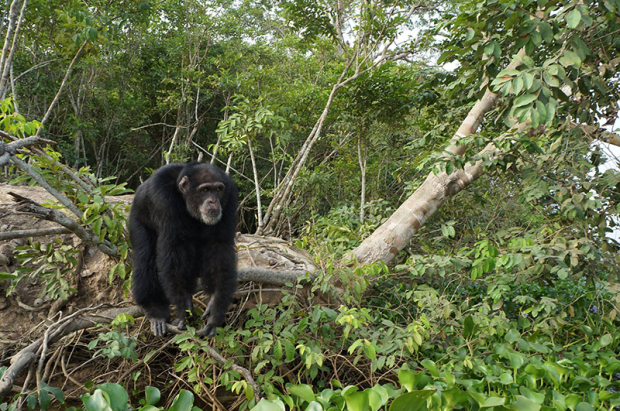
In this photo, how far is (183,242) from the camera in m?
3.33

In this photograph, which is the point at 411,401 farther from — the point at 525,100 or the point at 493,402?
the point at 525,100

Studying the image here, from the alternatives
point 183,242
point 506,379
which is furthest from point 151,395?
point 506,379

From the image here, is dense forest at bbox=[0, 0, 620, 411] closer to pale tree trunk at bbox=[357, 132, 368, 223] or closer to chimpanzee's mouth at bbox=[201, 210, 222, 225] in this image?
pale tree trunk at bbox=[357, 132, 368, 223]

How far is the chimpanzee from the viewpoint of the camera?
126 inches

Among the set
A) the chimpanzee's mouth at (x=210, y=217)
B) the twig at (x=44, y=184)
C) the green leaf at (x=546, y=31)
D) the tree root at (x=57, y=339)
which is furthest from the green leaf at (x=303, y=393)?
the green leaf at (x=546, y=31)

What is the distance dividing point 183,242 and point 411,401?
207 cm

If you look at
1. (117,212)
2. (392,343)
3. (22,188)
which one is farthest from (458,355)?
(22,188)

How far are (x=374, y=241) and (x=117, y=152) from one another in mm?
9840

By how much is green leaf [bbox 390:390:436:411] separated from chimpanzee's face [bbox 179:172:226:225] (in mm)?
1890

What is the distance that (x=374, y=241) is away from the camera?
4.75m

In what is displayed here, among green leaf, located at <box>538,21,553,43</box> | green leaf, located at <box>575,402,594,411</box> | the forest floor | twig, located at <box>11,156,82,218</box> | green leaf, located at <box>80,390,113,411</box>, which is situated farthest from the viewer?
the forest floor

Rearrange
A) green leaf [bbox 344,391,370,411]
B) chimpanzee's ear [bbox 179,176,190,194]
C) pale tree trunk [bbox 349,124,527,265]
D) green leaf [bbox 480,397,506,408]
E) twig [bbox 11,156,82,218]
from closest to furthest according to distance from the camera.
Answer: green leaf [bbox 344,391,370,411]
green leaf [bbox 480,397,506,408]
twig [bbox 11,156,82,218]
chimpanzee's ear [bbox 179,176,190,194]
pale tree trunk [bbox 349,124,527,265]

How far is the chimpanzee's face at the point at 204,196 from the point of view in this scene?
10.7 feet

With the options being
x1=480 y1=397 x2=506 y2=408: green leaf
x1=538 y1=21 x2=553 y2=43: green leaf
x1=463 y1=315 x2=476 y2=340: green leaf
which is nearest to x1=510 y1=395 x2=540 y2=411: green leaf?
x1=480 y1=397 x2=506 y2=408: green leaf
